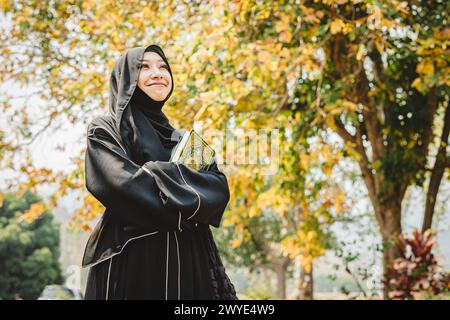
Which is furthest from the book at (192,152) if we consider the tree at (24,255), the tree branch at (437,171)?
the tree at (24,255)

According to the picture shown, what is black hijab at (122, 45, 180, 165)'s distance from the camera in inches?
78.7

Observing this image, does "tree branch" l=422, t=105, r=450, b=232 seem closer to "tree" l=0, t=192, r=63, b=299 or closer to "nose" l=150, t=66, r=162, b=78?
"nose" l=150, t=66, r=162, b=78

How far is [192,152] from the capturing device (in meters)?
2.04

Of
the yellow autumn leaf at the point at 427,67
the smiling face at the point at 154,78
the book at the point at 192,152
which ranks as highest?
the yellow autumn leaf at the point at 427,67

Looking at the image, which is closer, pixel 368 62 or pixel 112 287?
pixel 112 287

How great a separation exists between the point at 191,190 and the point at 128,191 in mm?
223

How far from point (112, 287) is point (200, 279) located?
0.33 metres

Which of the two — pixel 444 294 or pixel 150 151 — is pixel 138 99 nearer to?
pixel 150 151

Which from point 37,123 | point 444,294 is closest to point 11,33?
point 37,123

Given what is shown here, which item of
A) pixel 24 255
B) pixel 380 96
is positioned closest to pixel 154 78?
pixel 380 96

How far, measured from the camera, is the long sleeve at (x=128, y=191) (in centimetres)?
179

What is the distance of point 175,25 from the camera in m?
6.70

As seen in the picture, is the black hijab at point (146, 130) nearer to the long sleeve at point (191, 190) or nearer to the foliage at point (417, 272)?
the long sleeve at point (191, 190)

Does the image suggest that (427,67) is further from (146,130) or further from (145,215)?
(145,215)
